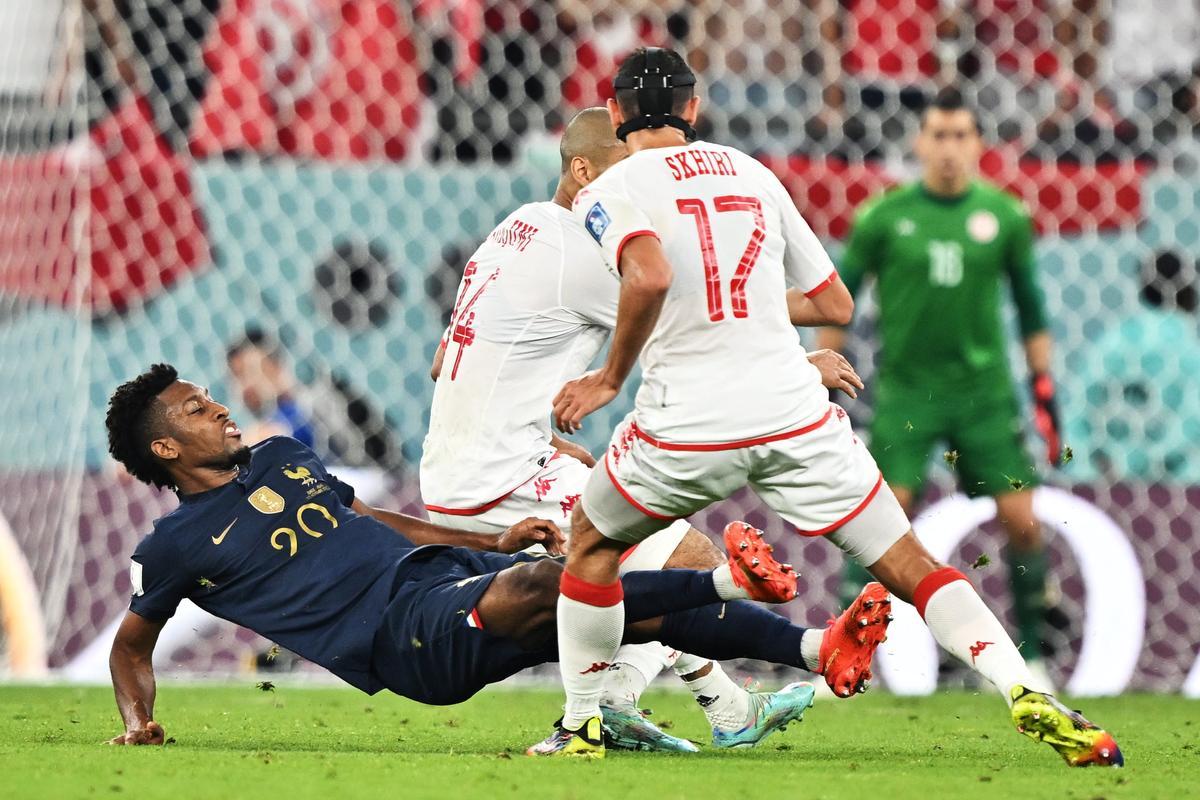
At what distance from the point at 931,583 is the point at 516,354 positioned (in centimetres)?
138

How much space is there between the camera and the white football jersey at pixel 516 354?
490 cm

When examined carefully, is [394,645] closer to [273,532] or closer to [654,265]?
[273,532]

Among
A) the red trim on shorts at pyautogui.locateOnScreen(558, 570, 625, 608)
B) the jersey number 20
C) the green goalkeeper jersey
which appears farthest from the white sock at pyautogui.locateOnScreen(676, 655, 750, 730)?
the green goalkeeper jersey

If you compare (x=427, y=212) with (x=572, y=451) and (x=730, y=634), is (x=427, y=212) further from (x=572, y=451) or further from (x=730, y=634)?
(x=730, y=634)

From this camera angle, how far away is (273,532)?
466 centimetres

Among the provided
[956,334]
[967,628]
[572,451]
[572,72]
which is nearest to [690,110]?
[572,451]

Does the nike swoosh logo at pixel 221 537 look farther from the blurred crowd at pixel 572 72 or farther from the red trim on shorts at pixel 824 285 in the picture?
the blurred crowd at pixel 572 72

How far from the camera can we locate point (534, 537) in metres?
4.64

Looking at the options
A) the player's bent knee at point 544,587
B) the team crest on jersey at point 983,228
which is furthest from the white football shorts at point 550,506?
the team crest on jersey at point 983,228

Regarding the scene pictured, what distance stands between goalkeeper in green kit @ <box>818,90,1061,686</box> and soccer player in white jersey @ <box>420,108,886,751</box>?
2417 mm

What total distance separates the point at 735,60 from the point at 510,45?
4.03ft

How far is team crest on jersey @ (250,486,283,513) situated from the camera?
468 cm

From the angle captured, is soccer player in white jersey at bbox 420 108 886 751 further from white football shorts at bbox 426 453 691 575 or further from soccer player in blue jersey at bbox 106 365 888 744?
soccer player in blue jersey at bbox 106 365 888 744

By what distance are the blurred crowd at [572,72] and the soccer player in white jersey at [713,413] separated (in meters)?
4.82
